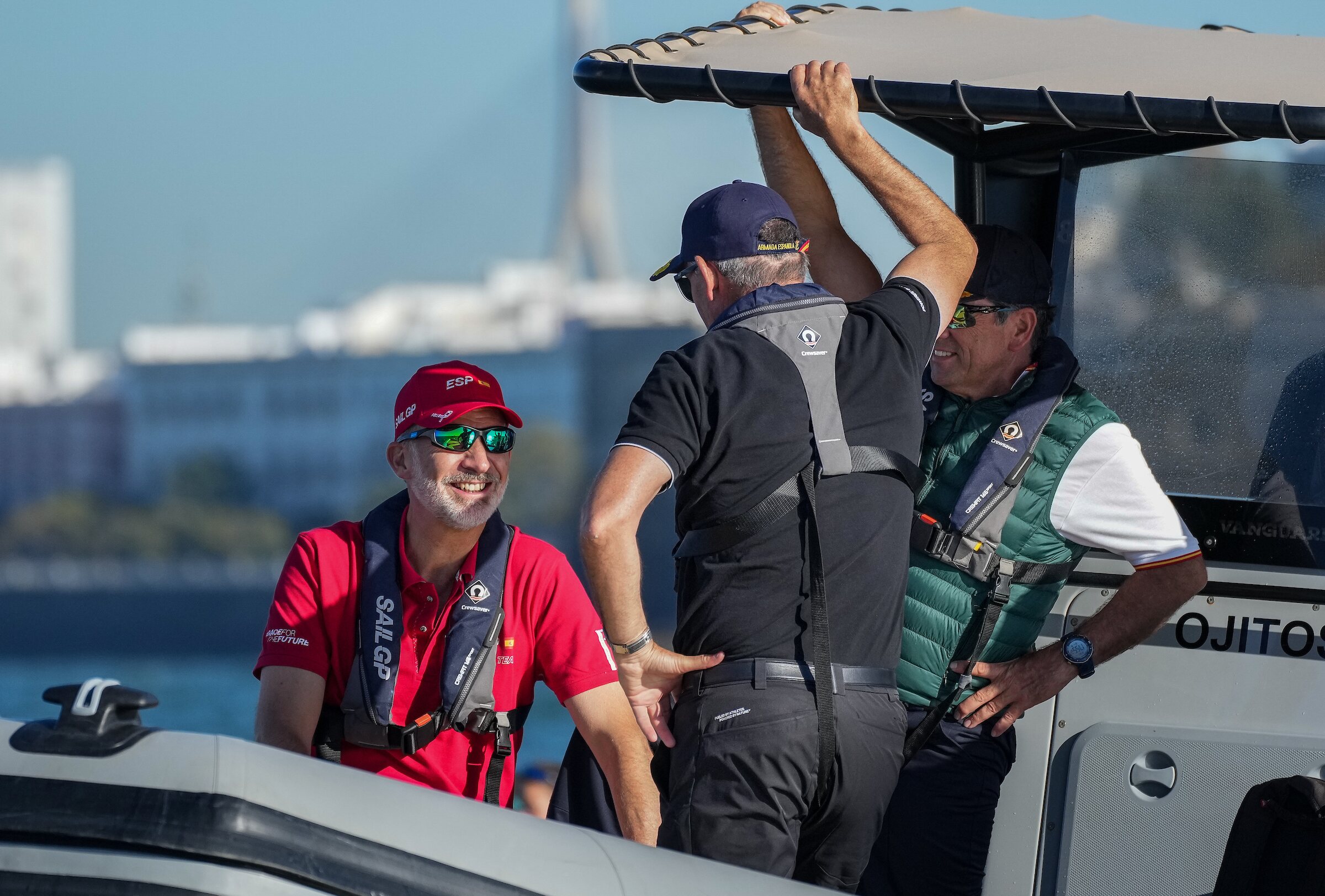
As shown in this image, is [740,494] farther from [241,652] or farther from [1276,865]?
[241,652]

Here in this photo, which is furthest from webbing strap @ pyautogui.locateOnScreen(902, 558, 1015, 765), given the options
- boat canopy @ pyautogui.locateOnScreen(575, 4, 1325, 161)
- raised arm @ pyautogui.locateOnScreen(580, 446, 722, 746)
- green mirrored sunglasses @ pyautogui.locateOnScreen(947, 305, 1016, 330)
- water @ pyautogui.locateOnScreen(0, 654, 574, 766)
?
water @ pyautogui.locateOnScreen(0, 654, 574, 766)

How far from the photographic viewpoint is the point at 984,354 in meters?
3.42

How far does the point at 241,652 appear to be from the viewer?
234 ft

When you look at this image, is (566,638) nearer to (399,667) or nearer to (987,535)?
(399,667)

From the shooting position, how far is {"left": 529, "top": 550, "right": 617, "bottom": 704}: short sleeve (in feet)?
10.5

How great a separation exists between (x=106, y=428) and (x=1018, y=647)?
89793 mm

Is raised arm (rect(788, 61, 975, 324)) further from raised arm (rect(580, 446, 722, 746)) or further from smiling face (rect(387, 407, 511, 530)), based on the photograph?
smiling face (rect(387, 407, 511, 530))

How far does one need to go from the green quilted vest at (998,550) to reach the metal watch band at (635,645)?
0.74m

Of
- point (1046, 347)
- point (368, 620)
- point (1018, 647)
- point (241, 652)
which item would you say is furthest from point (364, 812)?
point (241, 652)

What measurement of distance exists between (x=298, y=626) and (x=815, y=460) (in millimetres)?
1085

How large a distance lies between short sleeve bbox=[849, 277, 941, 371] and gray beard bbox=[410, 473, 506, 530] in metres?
0.83

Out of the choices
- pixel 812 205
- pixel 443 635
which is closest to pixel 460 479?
pixel 443 635

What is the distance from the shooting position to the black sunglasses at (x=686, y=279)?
3.02 metres

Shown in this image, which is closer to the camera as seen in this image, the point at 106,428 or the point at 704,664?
the point at 704,664
